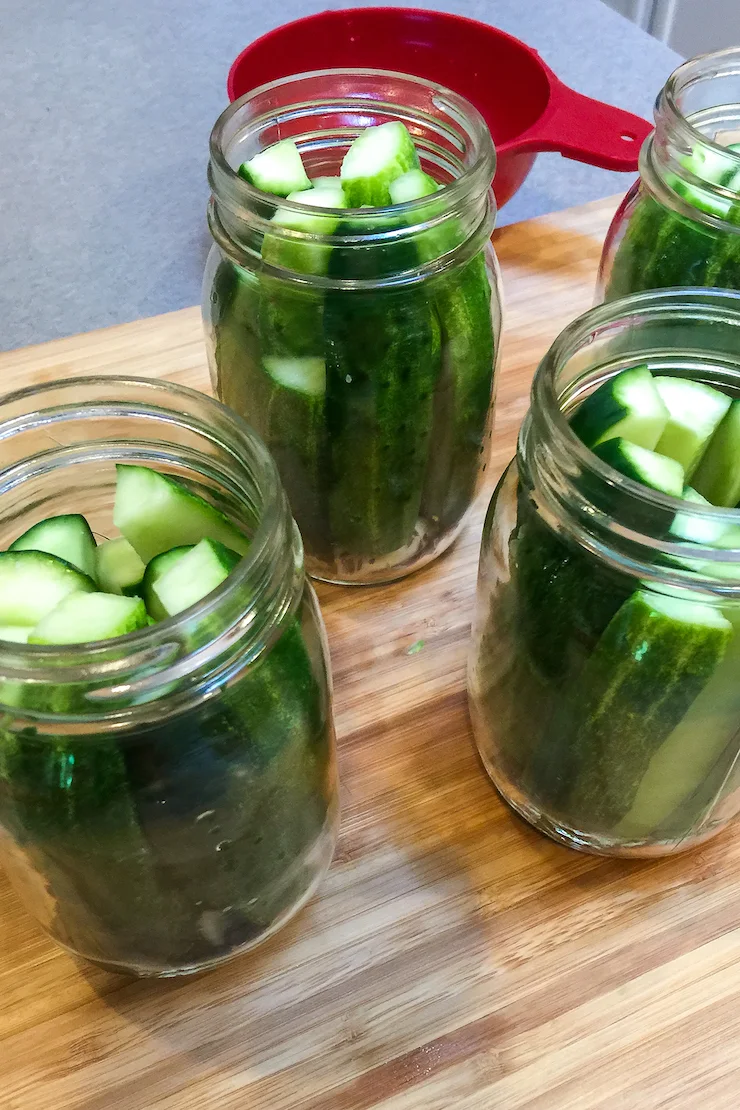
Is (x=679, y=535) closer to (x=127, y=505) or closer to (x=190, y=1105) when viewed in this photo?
(x=127, y=505)

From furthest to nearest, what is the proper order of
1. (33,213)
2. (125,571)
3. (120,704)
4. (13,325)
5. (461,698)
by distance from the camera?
(33,213) → (13,325) → (461,698) → (125,571) → (120,704)

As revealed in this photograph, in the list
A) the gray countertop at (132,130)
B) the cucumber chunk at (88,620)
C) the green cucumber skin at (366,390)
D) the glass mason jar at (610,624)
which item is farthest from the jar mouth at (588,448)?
the gray countertop at (132,130)

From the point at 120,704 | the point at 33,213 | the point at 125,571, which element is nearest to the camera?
the point at 120,704

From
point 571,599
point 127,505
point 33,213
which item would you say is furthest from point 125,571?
point 33,213

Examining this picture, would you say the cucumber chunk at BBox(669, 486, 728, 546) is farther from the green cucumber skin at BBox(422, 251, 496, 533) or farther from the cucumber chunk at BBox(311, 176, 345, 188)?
the cucumber chunk at BBox(311, 176, 345, 188)

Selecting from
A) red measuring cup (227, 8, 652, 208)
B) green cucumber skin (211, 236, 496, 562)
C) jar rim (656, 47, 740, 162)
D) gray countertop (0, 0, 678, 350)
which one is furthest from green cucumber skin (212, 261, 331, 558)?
gray countertop (0, 0, 678, 350)

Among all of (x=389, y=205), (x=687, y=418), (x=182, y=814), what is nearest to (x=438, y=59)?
(x=389, y=205)
